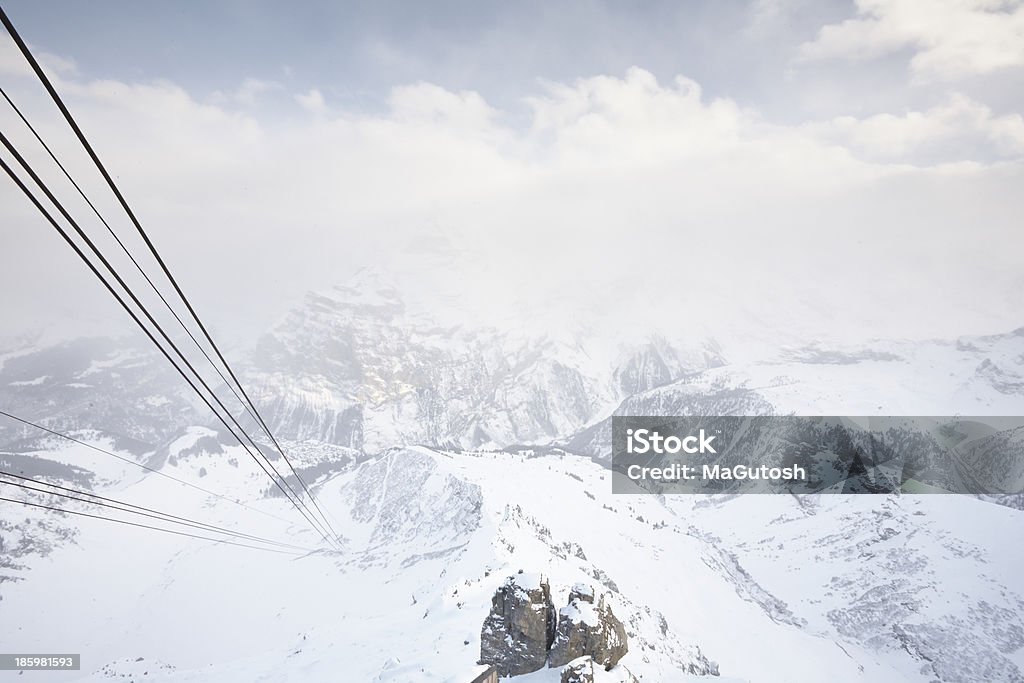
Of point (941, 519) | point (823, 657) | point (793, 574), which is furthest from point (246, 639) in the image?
point (941, 519)

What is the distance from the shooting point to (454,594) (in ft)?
125

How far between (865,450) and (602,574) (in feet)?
351

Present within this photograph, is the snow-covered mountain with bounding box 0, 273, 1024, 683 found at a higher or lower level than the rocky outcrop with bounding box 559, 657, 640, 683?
lower

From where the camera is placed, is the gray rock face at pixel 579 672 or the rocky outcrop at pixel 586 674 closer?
the gray rock face at pixel 579 672

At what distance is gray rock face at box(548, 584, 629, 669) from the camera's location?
24.6 metres

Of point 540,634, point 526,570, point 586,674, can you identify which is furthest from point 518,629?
point 586,674

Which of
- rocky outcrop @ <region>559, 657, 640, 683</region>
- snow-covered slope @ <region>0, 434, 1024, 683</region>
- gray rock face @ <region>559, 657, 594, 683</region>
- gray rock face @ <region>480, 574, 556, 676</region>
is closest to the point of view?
gray rock face @ <region>559, 657, 594, 683</region>

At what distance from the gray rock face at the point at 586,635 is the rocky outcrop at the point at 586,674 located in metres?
0.50

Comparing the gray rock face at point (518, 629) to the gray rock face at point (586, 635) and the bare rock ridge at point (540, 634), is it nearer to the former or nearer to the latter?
the bare rock ridge at point (540, 634)

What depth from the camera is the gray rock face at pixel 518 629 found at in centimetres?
2431

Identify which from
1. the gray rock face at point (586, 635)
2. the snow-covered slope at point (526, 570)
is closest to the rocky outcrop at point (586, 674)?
the gray rock face at point (586, 635)

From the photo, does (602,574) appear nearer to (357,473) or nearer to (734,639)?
(734,639)

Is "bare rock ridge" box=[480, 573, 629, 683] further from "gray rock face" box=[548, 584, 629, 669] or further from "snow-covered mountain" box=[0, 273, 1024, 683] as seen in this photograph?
"snow-covered mountain" box=[0, 273, 1024, 683]

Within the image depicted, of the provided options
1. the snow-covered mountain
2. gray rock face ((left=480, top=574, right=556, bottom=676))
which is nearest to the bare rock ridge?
gray rock face ((left=480, top=574, right=556, bottom=676))
